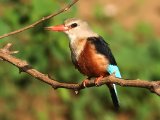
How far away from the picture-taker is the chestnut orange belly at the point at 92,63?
357cm

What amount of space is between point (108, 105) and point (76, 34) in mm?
3349

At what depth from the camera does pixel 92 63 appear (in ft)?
11.8

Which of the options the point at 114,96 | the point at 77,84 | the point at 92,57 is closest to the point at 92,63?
the point at 92,57

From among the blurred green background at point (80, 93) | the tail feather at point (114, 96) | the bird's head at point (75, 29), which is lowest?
the tail feather at point (114, 96)

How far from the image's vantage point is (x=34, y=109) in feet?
23.4

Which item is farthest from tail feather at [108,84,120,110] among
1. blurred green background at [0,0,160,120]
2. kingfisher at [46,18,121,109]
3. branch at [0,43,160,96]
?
blurred green background at [0,0,160,120]

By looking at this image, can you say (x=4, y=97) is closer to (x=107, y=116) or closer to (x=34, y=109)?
(x=34, y=109)

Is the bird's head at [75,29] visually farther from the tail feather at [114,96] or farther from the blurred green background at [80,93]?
the blurred green background at [80,93]

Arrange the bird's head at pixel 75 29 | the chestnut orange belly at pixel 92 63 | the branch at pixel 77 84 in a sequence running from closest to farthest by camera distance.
A: the branch at pixel 77 84
the chestnut orange belly at pixel 92 63
the bird's head at pixel 75 29

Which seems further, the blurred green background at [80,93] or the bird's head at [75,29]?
the blurred green background at [80,93]

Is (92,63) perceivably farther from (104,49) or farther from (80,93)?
(80,93)

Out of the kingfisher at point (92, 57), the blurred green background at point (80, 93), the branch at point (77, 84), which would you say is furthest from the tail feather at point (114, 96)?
the blurred green background at point (80, 93)

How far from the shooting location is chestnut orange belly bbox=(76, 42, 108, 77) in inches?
140

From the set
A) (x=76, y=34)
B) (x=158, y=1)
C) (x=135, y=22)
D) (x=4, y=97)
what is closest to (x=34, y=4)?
(x=76, y=34)
